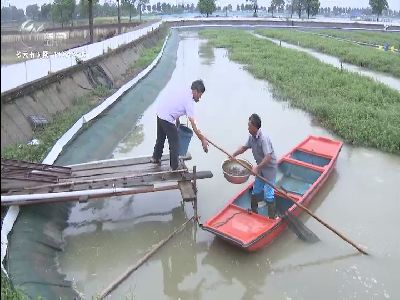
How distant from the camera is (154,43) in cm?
3650

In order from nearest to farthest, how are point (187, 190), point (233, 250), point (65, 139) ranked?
point (233, 250), point (187, 190), point (65, 139)

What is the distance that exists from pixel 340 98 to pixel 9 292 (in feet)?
43.1

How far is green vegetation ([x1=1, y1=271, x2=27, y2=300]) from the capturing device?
4.42 meters

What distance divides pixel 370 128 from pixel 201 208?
240 inches

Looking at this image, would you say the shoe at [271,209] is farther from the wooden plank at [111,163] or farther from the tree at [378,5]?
the tree at [378,5]

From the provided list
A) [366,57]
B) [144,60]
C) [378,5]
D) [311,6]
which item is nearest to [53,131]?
[144,60]

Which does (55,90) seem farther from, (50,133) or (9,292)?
(9,292)

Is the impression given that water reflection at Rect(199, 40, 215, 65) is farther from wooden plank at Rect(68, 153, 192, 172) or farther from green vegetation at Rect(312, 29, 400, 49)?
wooden plank at Rect(68, 153, 192, 172)

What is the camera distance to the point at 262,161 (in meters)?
6.55

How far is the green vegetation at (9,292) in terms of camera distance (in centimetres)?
442

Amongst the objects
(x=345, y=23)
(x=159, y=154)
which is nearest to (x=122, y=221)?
(x=159, y=154)

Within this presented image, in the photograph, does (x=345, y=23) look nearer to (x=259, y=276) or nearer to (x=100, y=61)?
(x=100, y=61)

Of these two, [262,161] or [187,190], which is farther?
[187,190]

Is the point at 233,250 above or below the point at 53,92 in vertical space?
below
